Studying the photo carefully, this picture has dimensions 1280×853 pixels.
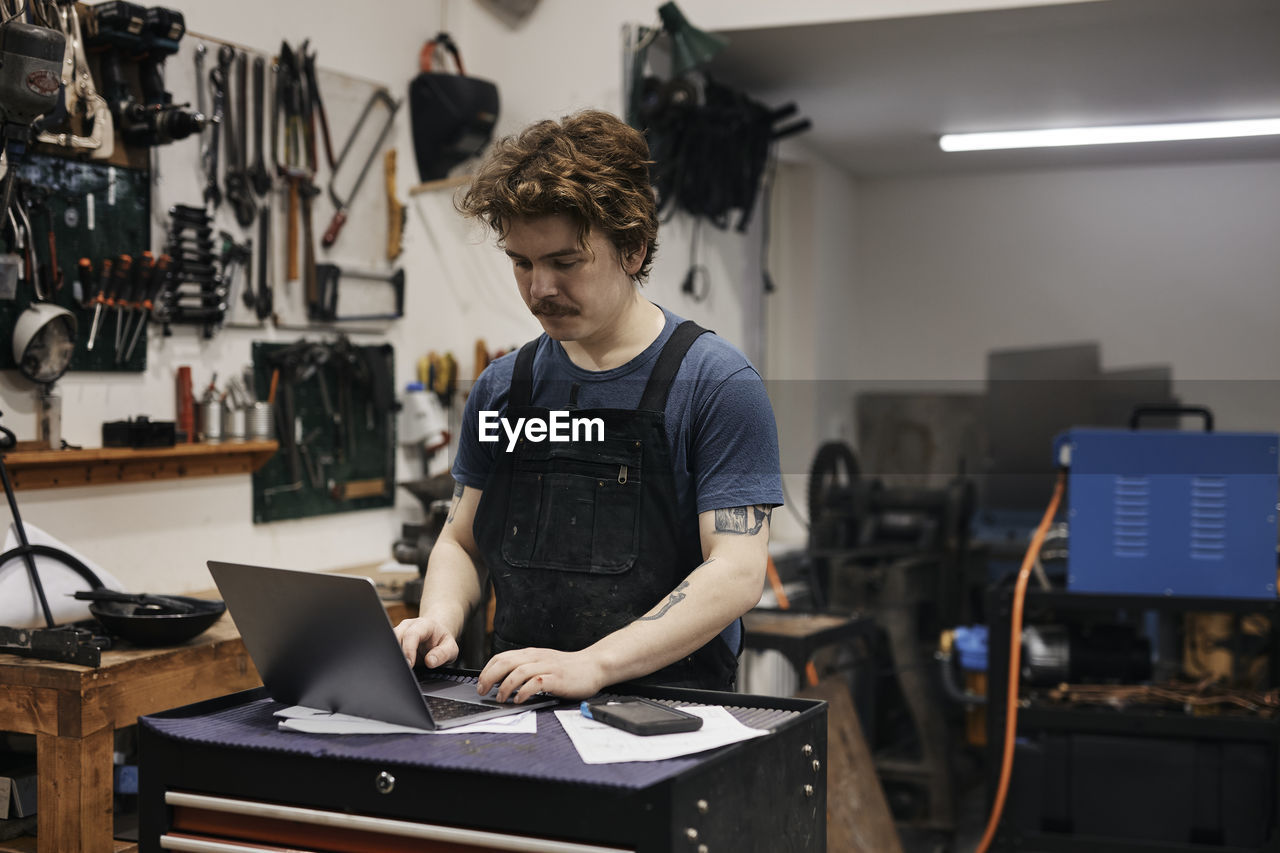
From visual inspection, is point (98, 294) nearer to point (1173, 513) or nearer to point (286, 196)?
point (286, 196)

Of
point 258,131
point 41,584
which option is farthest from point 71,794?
point 258,131

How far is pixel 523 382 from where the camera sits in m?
1.74

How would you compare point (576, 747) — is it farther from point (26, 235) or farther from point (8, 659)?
point (26, 235)

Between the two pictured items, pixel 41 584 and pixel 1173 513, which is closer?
pixel 41 584

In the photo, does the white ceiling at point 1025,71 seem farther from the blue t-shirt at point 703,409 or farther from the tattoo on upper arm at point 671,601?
the tattoo on upper arm at point 671,601

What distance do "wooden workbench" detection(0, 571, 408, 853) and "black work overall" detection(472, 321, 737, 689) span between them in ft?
2.91

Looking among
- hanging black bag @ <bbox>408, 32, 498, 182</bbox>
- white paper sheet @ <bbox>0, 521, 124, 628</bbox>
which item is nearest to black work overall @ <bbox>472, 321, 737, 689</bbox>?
white paper sheet @ <bbox>0, 521, 124, 628</bbox>

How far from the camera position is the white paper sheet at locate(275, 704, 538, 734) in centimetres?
127

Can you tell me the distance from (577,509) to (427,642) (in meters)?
0.26

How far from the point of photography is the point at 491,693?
1.44m

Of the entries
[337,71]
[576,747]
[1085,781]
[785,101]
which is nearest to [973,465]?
[785,101]

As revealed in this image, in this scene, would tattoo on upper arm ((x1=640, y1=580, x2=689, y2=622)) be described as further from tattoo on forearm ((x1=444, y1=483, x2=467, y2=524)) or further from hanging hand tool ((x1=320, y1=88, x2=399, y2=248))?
hanging hand tool ((x1=320, y1=88, x2=399, y2=248))

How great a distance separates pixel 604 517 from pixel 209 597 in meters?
1.65

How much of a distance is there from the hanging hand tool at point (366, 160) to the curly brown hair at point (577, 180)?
6.26 ft
